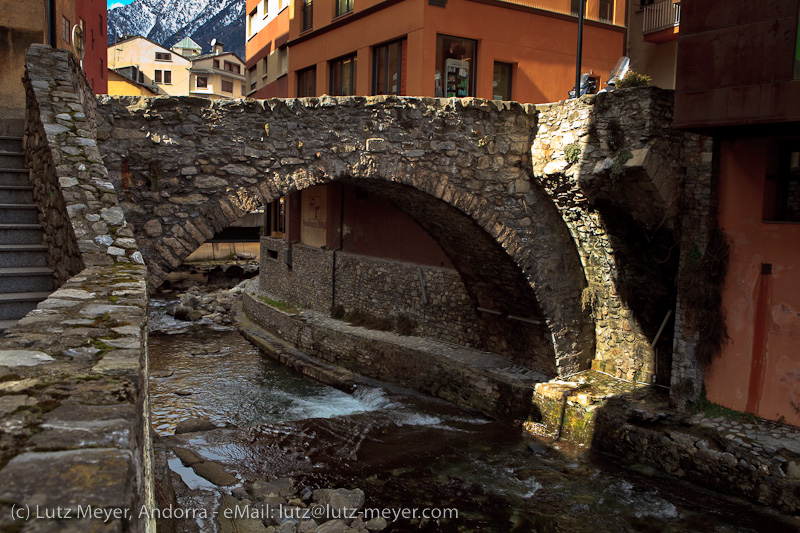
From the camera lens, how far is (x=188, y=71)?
4400 centimetres

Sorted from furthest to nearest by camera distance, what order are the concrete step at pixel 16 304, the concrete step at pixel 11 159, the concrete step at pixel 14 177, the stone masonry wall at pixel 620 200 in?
the stone masonry wall at pixel 620 200
the concrete step at pixel 11 159
the concrete step at pixel 14 177
the concrete step at pixel 16 304

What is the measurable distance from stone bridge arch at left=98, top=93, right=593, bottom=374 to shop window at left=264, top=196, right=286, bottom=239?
9.14m

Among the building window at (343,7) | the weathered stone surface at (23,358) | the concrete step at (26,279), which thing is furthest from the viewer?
the building window at (343,7)

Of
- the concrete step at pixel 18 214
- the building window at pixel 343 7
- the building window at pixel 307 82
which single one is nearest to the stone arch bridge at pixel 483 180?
the concrete step at pixel 18 214

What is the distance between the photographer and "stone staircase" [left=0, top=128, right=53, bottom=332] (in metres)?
4.18

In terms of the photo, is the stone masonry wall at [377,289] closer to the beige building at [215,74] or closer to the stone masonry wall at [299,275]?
the stone masonry wall at [299,275]

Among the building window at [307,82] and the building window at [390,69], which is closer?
the building window at [390,69]

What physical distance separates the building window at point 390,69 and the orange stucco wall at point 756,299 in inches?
245

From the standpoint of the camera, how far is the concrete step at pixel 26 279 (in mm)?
4328

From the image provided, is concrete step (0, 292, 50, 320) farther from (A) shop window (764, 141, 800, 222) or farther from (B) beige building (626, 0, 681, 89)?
(B) beige building (626, 0, 681, 89)

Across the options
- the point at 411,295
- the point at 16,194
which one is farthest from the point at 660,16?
the point at 16,194

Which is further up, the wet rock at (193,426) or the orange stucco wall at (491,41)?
the orange stucco wall at (491,41)

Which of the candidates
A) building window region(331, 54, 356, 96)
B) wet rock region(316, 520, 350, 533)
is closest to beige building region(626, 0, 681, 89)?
building window region(331, 54, 356, 96)

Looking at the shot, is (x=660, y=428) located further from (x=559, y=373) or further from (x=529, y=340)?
(x=529, y=340)
